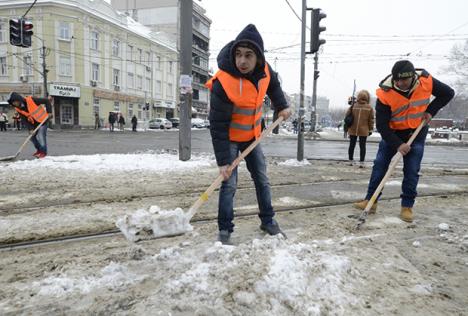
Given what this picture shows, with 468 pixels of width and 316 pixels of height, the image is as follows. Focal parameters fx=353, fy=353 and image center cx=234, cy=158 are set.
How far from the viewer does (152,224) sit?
2.86 meters

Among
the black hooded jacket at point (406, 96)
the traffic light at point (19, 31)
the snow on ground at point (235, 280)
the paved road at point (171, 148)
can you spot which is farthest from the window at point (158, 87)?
the snow on ground at point (235, 280)

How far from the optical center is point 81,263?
267cm

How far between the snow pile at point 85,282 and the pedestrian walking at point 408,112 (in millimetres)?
3002

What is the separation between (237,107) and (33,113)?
23.7 feet

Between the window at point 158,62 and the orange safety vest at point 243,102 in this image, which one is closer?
the orange safety vest at point 243,102

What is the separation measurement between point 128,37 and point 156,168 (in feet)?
121

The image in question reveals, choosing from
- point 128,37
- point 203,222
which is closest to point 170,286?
point 203,222

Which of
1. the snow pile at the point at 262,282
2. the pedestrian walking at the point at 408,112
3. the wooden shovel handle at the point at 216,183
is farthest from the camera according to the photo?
the pedestrian walking at the point at 408,112

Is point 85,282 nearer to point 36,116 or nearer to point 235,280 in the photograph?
point 235,280

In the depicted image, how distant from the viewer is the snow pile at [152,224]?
2799mm

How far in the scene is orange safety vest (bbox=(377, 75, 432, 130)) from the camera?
3.81 meters

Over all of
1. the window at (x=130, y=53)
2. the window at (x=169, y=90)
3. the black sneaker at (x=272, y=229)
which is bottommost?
the black sneaker at (x=272, y=229)

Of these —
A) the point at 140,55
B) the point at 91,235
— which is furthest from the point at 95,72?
the point at 91,235

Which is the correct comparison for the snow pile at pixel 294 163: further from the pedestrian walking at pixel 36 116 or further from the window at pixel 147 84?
the window at pixel 147 84
